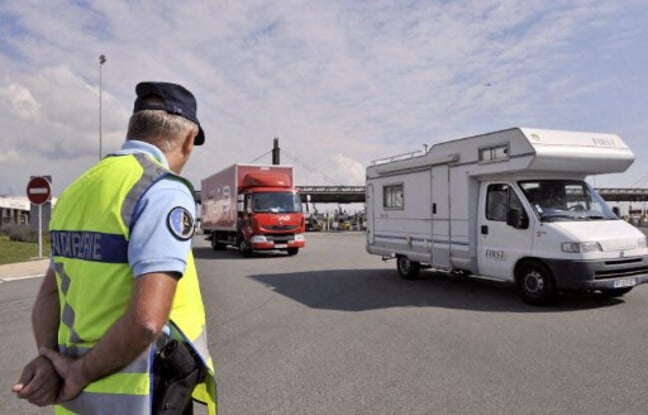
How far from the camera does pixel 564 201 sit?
9164 mm

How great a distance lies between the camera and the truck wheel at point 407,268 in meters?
12.2

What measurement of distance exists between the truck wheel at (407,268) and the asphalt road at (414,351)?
1.40 metres

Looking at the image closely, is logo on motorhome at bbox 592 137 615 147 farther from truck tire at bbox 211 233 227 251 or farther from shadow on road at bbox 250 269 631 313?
truck tire at bbox 211 233 227 251

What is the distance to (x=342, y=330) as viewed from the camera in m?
7.09

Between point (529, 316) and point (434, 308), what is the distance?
1476 mm

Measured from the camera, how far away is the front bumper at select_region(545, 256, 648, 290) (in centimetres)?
816

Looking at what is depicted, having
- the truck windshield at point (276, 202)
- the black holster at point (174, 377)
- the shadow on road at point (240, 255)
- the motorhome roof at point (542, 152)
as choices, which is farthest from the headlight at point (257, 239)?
the black holster at point (174, 377)

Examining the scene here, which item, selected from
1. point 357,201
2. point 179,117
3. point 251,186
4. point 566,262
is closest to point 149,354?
point 179,117

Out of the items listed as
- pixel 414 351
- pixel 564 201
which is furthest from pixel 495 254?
pixel 414 351

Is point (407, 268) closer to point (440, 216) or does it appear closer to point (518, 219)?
point (440, 216)

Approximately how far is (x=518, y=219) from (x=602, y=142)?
2324 mm

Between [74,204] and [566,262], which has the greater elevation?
[74,204]

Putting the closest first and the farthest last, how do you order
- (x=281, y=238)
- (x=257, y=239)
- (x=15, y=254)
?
1. (x=257, y=239)
2. (x=281, y=238)
3. (x=15, y=254)

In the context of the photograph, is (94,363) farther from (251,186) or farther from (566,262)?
(251,186)
